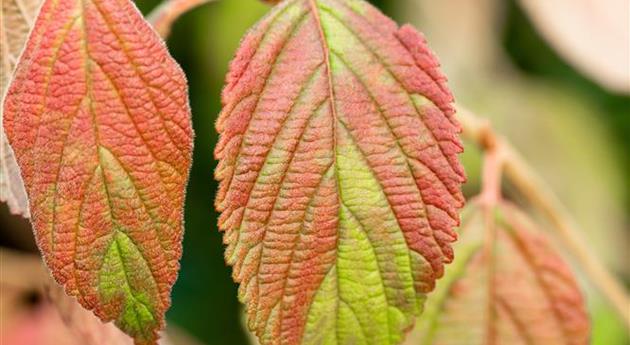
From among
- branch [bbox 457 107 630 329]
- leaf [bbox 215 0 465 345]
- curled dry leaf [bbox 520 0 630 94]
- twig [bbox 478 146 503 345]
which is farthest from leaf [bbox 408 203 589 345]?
curled dry leaf [bbox 520 0 630 94]

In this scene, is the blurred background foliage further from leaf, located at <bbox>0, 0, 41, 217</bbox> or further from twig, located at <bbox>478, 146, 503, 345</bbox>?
leaf, located at <bbox>0, 0, 41, 217</bbox>

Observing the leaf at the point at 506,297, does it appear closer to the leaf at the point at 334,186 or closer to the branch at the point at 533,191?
the branch at the point at 533,191

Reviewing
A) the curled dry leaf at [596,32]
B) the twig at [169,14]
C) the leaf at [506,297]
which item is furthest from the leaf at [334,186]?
the curled dry leaf at [596,32]

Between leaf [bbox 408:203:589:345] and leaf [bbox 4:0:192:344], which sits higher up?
leaf [bbox 408:203:589:345]

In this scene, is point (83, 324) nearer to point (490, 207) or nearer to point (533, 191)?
point (490, 207)

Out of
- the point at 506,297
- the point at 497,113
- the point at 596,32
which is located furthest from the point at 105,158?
the point at 497,113

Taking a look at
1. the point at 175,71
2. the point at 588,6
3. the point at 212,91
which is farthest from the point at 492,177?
the point at 212,91
